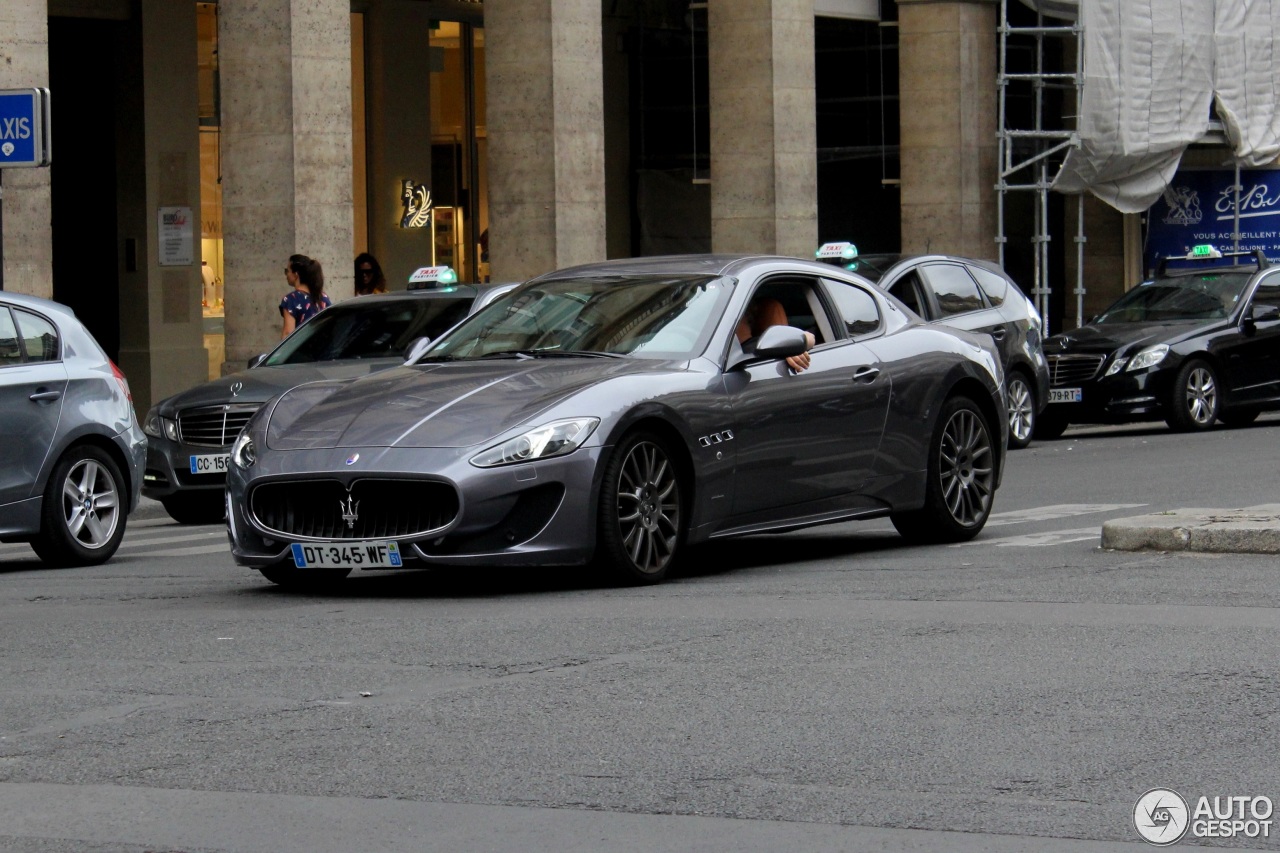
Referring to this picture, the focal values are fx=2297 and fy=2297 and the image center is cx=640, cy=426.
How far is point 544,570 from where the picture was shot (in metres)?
10.8

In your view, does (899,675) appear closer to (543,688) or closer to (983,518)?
(543,688)

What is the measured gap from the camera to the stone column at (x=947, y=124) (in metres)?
31.3

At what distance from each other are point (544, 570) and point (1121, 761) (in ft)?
16.6

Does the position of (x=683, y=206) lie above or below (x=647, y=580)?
above

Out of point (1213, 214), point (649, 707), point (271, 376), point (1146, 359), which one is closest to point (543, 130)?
point (1146, 359)

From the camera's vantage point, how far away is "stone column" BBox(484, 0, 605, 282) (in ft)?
83.8

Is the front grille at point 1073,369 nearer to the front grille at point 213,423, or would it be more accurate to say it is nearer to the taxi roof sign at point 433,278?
the taxi roof sign at point 433,278

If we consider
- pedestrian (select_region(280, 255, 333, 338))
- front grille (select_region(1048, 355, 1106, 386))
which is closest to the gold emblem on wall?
front grille (select_region(1048, 355, 1106, 386))

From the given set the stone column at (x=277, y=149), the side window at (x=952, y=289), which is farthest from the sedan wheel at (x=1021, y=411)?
the stone column at (x=277, y=149)

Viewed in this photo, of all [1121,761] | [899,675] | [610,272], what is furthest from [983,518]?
[1121,761]

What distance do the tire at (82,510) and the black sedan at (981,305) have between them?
8.02 metres

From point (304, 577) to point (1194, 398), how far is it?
15043 mm

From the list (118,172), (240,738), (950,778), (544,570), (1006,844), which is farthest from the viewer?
(118,172)

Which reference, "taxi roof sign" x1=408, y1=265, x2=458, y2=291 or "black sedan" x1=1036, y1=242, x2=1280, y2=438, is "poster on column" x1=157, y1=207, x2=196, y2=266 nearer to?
"black sedan" x1=1036, y1=242, x2=1280, y2=438
